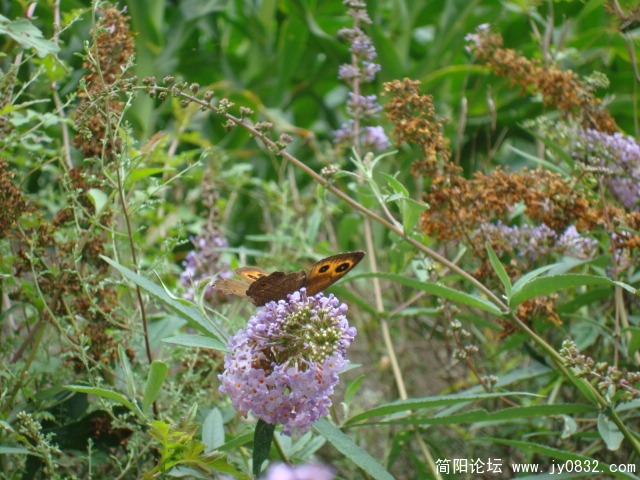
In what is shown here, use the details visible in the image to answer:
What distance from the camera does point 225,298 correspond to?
154 cm

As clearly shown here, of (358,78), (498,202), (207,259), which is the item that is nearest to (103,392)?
(207,259)

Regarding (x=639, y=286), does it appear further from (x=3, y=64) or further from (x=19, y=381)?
(x=3, y=64)

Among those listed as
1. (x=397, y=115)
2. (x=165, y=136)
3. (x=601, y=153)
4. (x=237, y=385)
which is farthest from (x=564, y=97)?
(x=237, y=385)

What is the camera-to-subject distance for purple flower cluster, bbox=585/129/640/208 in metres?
1.33

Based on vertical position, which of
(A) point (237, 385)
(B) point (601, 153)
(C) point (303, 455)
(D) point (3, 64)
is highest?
(D) point (3, 64)

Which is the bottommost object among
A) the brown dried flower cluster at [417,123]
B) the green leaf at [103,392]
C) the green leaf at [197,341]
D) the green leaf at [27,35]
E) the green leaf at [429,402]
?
the green leaf at [429,402]

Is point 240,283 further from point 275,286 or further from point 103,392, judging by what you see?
point 103,392

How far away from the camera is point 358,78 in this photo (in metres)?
1.47

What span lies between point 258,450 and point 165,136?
0.66 m

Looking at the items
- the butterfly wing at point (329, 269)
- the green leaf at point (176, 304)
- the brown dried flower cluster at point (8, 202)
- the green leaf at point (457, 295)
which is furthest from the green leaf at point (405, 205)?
the brown dried flower cluster at point (8, 202)

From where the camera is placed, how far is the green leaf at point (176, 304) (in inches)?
37.2

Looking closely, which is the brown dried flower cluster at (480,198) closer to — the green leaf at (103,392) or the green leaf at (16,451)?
the green leaf at (103,392)

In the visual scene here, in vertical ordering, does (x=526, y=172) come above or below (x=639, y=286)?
above

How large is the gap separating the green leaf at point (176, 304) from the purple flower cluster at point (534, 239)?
0.52 metres
